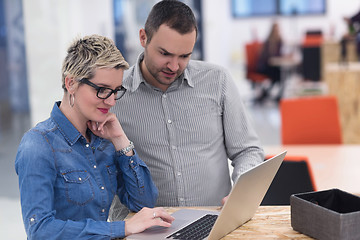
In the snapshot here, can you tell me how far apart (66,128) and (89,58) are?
0.24m

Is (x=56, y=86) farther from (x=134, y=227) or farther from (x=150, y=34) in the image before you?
(x=134, y=227)

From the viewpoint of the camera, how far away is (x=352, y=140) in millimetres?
5984

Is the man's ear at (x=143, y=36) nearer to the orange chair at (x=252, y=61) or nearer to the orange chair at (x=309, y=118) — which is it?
the orange chair at (x=309, y=118)

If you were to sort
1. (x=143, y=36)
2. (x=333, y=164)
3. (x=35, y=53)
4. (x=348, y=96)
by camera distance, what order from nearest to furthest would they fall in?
(x=143, y=36) < (x=333, y=164) < (x=35, y=53) < (x=348, y=96)

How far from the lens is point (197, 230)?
1.76 m

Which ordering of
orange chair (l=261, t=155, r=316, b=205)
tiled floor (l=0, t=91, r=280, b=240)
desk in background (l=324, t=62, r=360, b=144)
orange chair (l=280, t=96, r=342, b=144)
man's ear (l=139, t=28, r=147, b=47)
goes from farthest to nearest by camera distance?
desk in background (l=324, t=62, r=360, b=144) → tiled floor (l=0, t=91, r=280, b=240) → orange chair (l=280, t=96, r=342, b=144) → orange chair (l=261, t=155, r=316, b=205) → man's ear (l=139, t=28, r=147, b=47)

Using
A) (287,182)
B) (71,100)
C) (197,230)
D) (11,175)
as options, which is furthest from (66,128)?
(11,175)

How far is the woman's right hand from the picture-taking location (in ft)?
5.62

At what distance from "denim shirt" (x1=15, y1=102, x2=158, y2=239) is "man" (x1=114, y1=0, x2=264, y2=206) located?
32cm

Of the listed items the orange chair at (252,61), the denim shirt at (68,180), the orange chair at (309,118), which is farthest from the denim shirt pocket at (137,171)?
the orange chair at (252,61)

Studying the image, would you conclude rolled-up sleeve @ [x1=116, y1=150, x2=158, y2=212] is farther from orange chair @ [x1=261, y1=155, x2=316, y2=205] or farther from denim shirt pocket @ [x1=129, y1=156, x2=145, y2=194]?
orange chair @ [x1=261, y1=155, x2=316, y2=205]

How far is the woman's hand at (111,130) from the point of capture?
1893 millimetres

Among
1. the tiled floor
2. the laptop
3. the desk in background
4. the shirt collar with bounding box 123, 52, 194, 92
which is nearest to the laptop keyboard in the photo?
the laptop

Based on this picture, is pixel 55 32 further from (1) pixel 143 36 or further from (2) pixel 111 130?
(2) pixel 111 130
